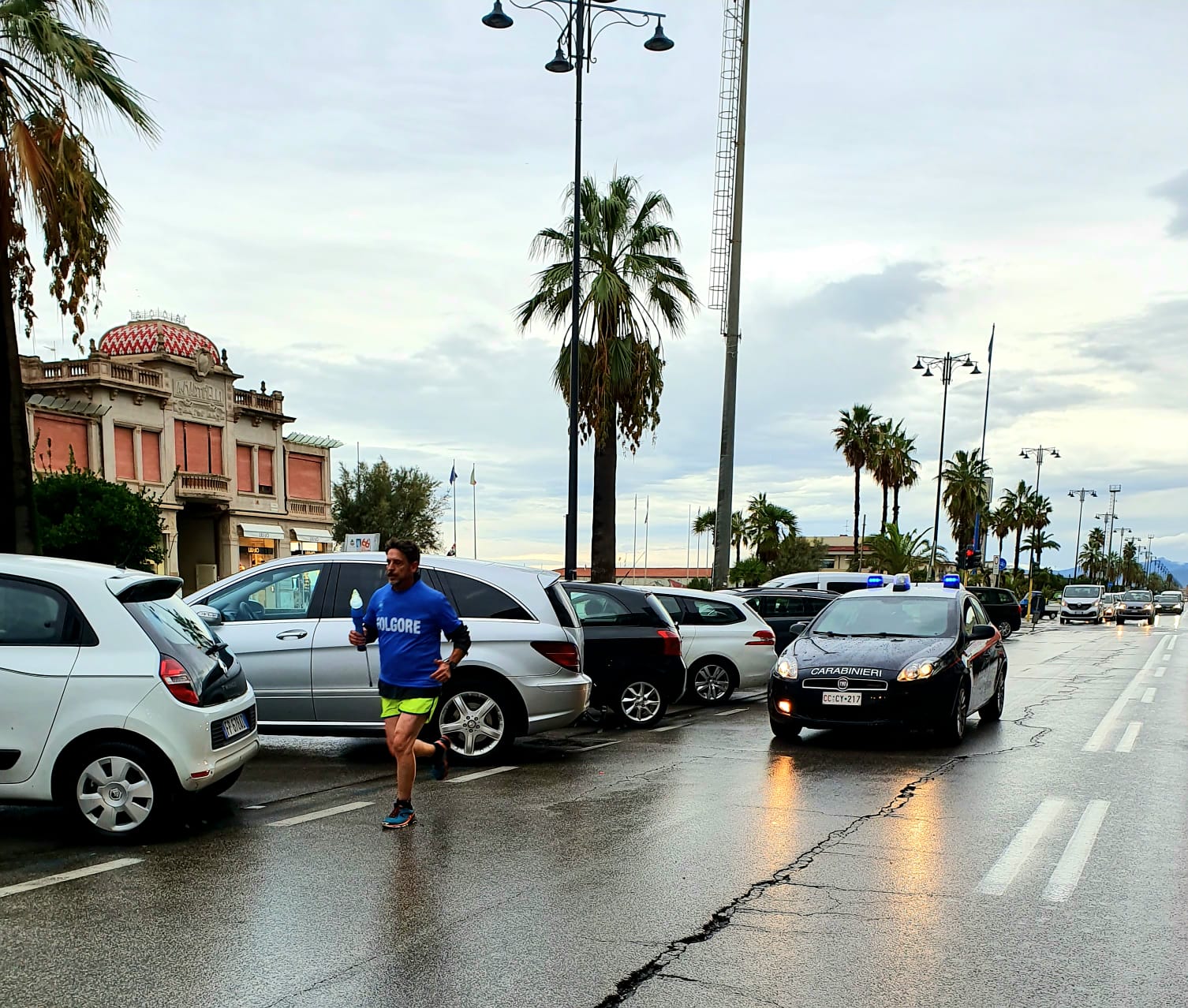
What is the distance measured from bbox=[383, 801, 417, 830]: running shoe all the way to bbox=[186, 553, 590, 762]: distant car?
2.31 meters

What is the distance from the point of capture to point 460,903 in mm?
5645

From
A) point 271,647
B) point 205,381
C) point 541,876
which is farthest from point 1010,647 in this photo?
point 205,381

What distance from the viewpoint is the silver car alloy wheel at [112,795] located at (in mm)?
6840

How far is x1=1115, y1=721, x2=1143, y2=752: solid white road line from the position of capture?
36.2 feet

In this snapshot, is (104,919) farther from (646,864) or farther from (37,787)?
(646,864)

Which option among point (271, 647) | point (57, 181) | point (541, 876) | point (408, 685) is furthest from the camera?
point (57, 181)

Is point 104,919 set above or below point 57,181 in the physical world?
below

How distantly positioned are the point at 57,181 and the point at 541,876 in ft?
28.5

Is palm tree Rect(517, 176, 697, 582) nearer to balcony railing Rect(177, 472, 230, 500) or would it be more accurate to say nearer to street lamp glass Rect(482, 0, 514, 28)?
street lamp glass Rect(482, 0, 514, 28)

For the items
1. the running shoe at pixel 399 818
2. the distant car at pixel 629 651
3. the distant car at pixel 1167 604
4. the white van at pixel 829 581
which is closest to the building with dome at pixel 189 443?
the white van at pixel 829 581

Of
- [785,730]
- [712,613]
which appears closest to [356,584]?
[785,730]

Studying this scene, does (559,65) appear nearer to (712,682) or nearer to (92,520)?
(712,682)

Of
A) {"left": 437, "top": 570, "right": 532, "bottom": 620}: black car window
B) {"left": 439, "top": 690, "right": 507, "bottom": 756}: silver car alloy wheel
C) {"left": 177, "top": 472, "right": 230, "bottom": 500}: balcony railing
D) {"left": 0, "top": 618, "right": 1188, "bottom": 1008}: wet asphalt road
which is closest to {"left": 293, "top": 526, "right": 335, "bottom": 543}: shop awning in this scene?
{"left": 177, "top": 472, "right": 230, "bottom": 500}: balcony railing

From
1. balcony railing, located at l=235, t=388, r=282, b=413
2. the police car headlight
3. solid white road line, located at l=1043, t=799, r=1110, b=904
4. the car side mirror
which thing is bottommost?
solid white road line, located at l=1043, t=799, r=1110, b=904
